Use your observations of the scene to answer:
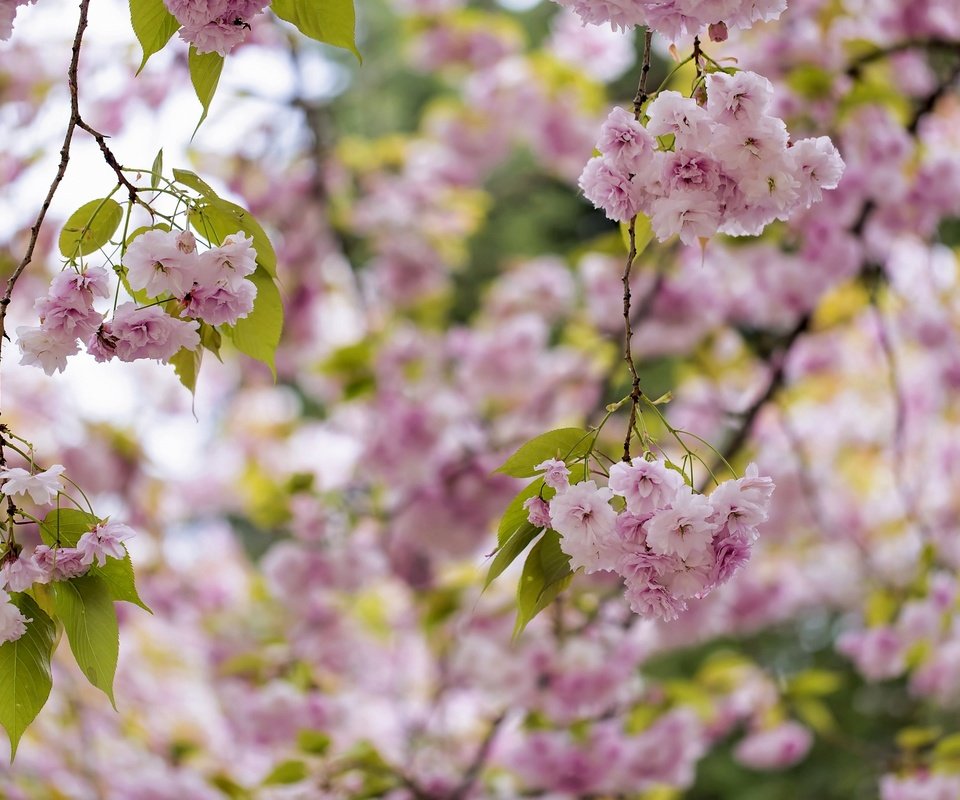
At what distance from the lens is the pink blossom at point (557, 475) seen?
2.26 feet

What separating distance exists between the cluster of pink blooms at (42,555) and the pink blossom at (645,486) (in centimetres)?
32

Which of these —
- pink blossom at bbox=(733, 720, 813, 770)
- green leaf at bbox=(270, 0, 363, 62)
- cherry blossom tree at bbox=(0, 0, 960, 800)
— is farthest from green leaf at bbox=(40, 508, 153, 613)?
pink blossom at bbox=(733, 720, 813, 770)

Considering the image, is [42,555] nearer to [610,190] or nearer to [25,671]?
[25,671]

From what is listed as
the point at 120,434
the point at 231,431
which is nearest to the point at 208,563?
the point at 231,431

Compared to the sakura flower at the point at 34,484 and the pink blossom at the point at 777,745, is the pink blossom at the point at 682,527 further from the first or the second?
the pink blossom at the point at 777,745

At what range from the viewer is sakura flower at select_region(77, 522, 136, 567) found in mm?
698

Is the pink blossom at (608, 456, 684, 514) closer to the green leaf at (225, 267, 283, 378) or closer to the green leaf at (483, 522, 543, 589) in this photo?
the green leaf at (483, 522, 543, 589)

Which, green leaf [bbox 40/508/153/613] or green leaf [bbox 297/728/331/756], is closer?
green leaf [bbox 40/508/153/613]

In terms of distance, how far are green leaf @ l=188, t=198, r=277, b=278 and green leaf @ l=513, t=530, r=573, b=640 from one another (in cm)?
27

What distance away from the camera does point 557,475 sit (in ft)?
2.27

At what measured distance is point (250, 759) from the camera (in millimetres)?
3268

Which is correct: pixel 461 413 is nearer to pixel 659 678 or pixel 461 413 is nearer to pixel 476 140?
pixel 476 140

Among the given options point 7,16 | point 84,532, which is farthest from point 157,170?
point 84,532

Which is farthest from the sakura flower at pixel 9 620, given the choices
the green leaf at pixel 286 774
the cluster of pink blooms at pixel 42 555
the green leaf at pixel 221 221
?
the green leaf at pixel 286 774
